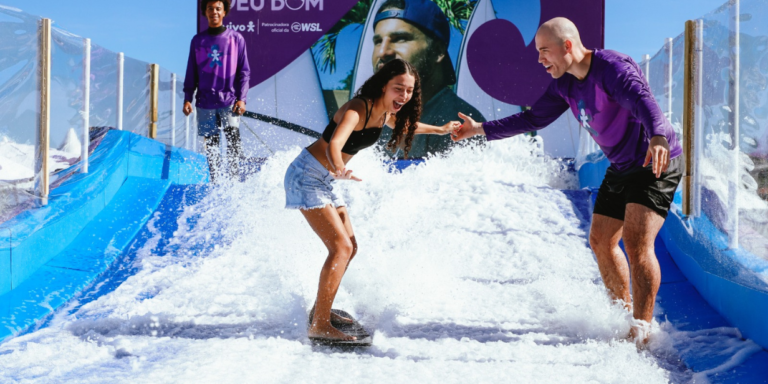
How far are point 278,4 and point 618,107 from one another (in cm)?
771

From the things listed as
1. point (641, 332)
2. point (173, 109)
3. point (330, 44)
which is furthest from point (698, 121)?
point (330, 44)

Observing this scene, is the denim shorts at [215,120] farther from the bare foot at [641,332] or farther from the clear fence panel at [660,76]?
the bare foot at [641,332]

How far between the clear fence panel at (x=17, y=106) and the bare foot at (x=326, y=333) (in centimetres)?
214

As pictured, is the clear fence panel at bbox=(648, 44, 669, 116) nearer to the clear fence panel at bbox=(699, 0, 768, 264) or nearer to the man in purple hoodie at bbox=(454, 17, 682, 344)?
the clear fence panel at bbox=(699, 0, 768, 264)

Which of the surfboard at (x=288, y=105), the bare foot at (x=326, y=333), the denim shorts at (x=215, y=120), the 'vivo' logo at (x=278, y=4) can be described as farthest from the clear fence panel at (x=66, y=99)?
the 'vivo' logo at (x=278, y=4)

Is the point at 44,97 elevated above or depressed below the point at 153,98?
below

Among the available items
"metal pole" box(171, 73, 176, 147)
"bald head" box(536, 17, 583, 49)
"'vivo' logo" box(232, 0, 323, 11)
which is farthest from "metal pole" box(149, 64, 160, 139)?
"bald head" box(536, 17, 583, 49)

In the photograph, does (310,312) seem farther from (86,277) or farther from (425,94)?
(425,94)

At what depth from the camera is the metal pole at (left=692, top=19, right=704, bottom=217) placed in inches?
150

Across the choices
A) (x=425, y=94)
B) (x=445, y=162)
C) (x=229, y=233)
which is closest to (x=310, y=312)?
(x=229, y=233)

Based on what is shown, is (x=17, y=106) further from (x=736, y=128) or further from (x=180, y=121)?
(x=736, y=128)

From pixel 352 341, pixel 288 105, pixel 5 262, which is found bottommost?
pixel 352 341

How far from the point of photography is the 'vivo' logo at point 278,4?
32.1 ft

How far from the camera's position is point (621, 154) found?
3127mm
